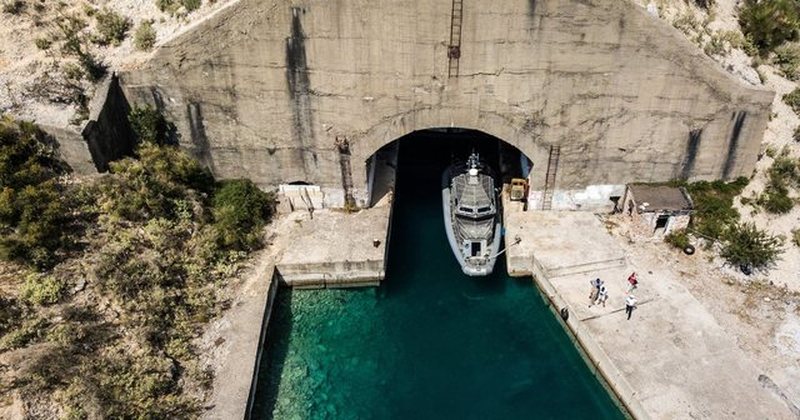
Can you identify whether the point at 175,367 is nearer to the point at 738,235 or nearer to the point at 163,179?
the point at 163,179

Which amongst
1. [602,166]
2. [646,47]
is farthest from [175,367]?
[646,47]

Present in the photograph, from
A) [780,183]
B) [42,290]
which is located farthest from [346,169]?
[780,183]

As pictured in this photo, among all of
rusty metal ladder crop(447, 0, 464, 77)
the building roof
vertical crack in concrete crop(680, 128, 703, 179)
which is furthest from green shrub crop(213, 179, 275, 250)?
vertical crack in concrete crop(680, 128, 703, 179)

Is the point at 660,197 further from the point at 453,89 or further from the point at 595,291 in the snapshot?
the point at 453,89

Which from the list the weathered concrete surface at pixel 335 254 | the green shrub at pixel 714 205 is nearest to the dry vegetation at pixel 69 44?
the weathered concrete surface at pixel 335 254

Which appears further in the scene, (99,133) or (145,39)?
(145,39)
